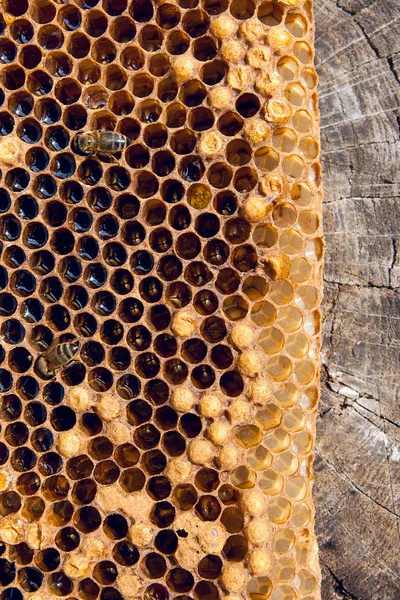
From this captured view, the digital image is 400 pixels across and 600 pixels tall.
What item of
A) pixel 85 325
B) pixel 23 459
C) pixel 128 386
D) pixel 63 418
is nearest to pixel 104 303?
pixel 85 325

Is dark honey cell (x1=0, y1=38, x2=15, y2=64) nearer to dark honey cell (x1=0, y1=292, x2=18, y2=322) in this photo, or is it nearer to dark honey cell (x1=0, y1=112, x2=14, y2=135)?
dark honey cell (x1=0, y1=112, x2=14, y2=135)

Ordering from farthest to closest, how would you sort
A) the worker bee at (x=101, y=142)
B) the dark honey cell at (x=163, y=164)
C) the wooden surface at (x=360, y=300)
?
the wooden surface at (x=360, y=300) < the dark honey cell at (x=163, y=164) < the worker bee at (x=101, y=142)

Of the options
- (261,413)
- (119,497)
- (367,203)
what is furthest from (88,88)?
(119,497)

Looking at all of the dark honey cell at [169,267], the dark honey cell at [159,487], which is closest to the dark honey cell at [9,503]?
the dark honey cell at [159,487]

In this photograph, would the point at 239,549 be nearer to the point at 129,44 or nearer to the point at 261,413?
the point at 261,413

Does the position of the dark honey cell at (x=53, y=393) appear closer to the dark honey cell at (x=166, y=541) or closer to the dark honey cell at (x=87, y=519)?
the dark honey cell at (x=87, y=519)

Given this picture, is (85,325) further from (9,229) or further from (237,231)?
(237,231)

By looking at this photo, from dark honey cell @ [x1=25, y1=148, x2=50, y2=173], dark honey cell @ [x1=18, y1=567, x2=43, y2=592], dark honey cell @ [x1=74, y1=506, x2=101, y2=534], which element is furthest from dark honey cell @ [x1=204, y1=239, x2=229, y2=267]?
dark honey cell @ [x1=18, y1=567, x2=43, y2=592]
